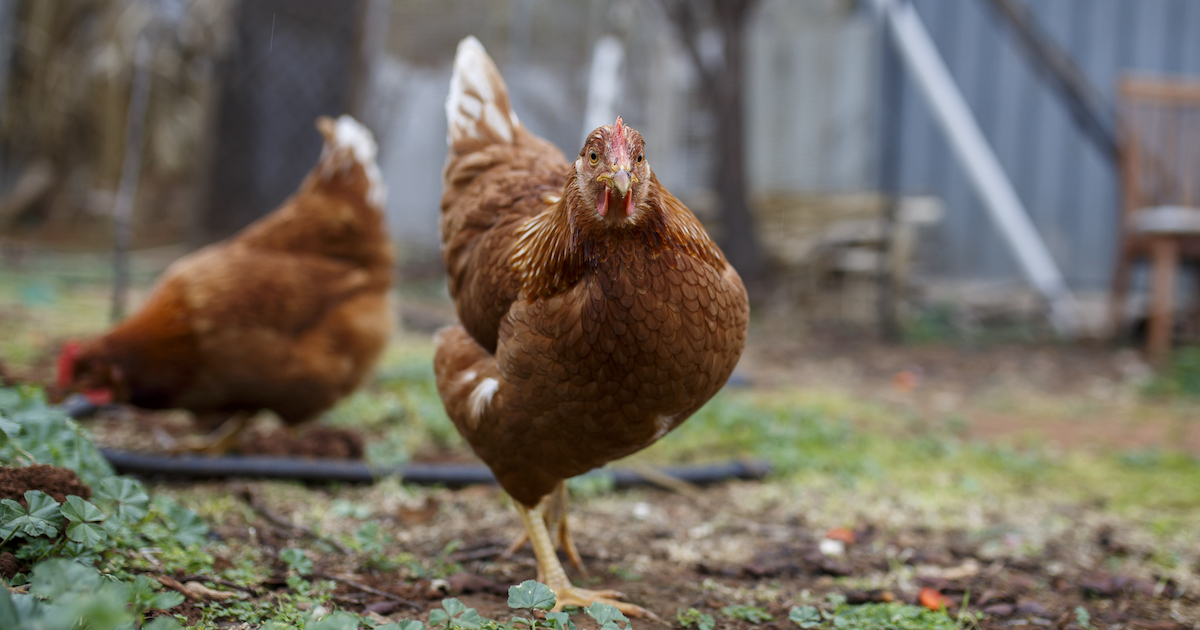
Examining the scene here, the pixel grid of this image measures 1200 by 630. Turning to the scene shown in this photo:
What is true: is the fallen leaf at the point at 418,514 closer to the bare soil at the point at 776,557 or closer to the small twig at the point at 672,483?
the bare soil at the point at 776,557

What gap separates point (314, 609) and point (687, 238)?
1.20m

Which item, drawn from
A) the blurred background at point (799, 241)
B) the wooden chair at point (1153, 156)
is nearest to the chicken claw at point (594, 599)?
the blurred background at point (799, 241)

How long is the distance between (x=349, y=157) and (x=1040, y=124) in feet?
23.3

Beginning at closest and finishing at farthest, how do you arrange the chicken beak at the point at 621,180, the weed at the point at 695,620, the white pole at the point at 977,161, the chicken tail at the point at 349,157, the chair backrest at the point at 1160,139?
the chicken beak at the point at 621,180
the weed at the point at 695,620
the chicken tail at the point at 349,157
the chair backrest at the point at 1160,139
the white pole at the point at 977,161

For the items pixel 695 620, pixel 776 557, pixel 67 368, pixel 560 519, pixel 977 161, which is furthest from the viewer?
pixel 977 161

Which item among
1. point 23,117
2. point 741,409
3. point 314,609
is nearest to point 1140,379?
point 741,409

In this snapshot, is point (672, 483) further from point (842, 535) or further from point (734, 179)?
point (734, 179)

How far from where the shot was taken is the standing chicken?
6.03ft

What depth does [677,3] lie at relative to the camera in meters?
7.91

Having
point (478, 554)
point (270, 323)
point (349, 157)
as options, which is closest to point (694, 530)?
point (478, 554)

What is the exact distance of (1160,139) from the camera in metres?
6.91

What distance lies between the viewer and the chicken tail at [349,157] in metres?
3.83

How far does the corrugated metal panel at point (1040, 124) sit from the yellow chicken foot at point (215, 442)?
23.4ft

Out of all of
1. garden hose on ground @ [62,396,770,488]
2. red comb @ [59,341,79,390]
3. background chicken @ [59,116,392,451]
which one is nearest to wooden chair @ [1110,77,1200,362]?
garden hose on ground @ [62,396,770,488]
